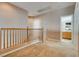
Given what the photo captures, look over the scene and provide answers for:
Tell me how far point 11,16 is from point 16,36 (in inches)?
17.0

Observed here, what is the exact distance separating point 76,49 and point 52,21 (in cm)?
74

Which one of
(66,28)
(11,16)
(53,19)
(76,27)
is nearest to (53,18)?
(53,19)

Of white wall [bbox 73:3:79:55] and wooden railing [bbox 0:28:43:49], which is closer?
white wall [bbox 73:3:79:55]

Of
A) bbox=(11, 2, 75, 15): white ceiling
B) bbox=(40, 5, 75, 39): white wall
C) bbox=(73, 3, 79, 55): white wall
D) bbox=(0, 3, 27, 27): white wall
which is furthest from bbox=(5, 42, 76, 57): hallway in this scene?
bbox=(11, 2, 75, 15): white ceiling

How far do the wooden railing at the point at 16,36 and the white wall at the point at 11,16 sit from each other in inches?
4.3

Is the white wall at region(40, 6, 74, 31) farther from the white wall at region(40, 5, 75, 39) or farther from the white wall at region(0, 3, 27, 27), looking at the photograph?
the white wall at region(0, 3, 27, 27)

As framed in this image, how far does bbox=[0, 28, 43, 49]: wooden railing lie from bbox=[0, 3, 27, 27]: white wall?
110 millimetres

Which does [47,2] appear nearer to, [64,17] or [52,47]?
[64,17]

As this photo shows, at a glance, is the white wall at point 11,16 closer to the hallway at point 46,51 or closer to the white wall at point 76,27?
the hallway at point 46,51

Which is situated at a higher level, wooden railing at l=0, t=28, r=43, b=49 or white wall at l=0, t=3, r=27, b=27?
white wall at l=0, t=3, r=27, b=27

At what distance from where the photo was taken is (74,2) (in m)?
2.49

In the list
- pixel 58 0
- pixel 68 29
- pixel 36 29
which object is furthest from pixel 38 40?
pixel 58 0

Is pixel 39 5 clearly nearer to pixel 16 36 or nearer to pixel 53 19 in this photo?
pixel 53 19

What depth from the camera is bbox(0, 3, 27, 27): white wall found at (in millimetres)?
2543
